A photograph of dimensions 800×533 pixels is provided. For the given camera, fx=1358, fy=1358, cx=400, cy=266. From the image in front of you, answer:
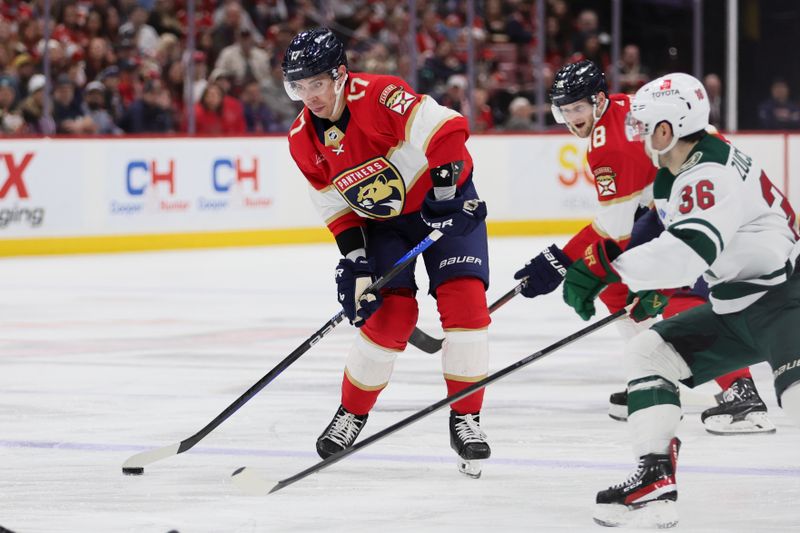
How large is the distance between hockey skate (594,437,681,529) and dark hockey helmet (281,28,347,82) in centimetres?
126

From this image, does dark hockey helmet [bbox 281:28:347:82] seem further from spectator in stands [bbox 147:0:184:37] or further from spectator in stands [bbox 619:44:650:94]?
spectator in stands [bbox 619:44:650:94]

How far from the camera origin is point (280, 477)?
3422 millimetres

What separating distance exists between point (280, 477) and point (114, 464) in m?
0.47

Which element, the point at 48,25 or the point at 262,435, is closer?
the point at 262,435

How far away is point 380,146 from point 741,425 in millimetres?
1350

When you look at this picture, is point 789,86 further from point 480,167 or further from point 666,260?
point 666,260

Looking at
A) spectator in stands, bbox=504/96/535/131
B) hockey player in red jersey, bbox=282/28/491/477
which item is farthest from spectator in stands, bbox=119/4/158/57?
hockey player in red jersey, bbox=282/28/491/477

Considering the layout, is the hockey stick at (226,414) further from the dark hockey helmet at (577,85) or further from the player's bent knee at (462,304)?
the dark hockey helmet at (577,85)

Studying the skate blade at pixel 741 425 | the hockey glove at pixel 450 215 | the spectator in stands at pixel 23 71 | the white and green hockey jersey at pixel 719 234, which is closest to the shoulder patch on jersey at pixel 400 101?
the hockey glove at pixel 450 215

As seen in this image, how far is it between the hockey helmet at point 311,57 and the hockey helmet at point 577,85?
2.36ft

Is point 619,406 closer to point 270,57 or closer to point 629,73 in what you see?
point 270,57

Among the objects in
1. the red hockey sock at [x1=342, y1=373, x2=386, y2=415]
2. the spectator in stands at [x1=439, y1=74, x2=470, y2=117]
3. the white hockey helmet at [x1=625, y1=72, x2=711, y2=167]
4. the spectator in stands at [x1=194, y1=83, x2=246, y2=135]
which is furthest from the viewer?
the spectator in stands at [x1=439, y1=74, x2=470, y2=117]

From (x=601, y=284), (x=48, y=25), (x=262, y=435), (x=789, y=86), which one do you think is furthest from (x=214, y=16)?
(x=601, y=284)

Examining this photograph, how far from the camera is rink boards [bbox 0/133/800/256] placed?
9.06 meters
